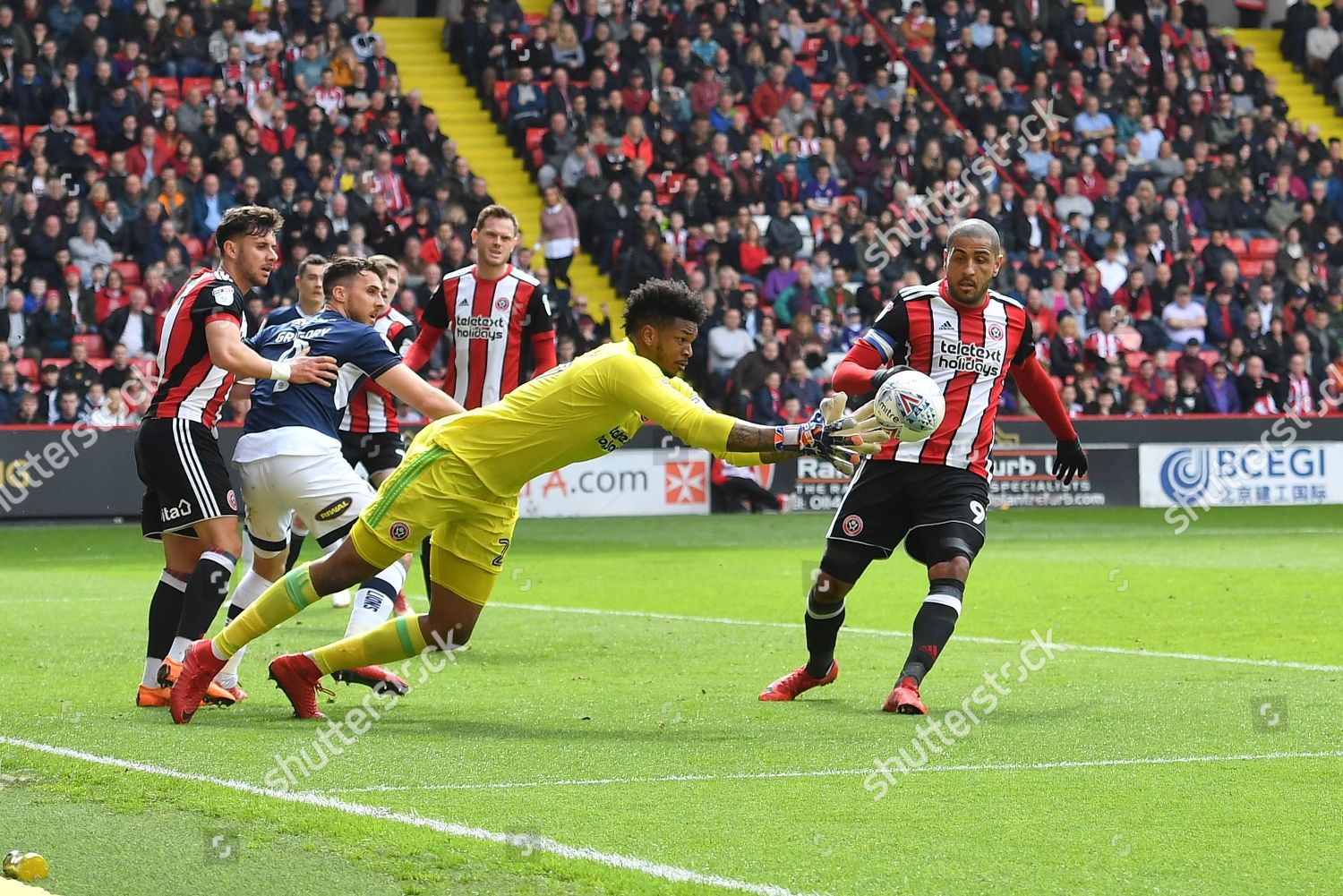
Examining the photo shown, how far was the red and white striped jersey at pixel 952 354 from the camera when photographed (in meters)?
8.44

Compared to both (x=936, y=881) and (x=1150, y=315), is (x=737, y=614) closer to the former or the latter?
(x=936, y=881)

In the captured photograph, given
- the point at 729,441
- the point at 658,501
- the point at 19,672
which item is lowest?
the point at 658,501

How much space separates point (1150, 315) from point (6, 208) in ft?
51.6

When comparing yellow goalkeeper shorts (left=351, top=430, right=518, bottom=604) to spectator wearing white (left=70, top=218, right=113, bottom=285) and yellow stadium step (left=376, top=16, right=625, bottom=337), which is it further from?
yellow stadium step (left=376, top=16, right=625, bottom=337)

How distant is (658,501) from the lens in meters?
23.8

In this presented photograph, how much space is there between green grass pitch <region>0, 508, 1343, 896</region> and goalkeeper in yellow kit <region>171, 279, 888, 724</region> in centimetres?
32

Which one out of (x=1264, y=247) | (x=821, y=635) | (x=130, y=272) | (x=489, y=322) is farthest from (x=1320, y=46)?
(x=821, y=635)

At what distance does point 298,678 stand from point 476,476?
1.18m

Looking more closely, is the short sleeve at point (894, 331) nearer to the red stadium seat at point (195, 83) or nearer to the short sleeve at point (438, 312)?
the short sleeve at point (438, 312)

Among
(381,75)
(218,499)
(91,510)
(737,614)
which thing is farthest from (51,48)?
(218,499)

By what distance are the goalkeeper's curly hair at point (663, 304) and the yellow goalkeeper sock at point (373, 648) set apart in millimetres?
1576

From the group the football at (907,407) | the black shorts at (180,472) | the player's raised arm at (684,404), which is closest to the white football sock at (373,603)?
the black shorts at (180,472)

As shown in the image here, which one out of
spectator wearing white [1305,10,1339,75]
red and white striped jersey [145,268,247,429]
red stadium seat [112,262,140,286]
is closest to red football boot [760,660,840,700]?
red and white striped jersey [145,268,247,429]

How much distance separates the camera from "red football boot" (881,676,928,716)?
7.94 metres
